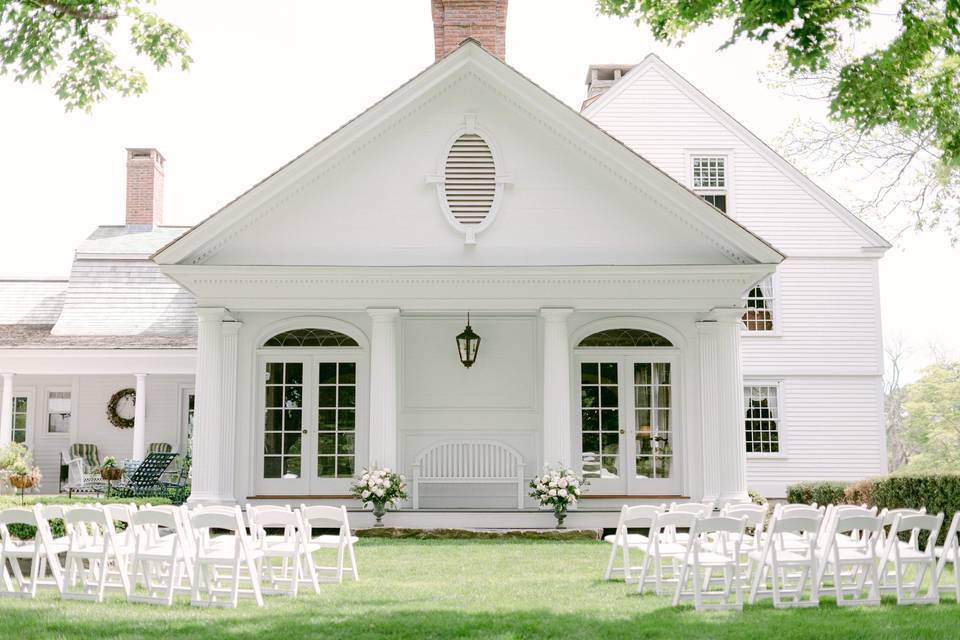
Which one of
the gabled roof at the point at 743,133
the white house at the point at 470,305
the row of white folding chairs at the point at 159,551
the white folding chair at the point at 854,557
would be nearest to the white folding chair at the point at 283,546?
the row of white folding chairs at the point at 159,551

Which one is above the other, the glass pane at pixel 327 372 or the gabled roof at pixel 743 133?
the gabled roof at pixel 743 133

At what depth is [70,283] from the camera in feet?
82.3

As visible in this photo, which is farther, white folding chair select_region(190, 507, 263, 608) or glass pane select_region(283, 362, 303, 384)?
glass pane select_region(283, 362, 303, 384)

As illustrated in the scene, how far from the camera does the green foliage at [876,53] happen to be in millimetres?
9461

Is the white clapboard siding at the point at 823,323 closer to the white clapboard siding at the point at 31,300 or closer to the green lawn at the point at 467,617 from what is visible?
the green lawn at the point at 467,617

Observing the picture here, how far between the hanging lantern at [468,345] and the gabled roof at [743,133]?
10346 mm

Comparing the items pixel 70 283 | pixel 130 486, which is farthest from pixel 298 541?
pixel 70 283

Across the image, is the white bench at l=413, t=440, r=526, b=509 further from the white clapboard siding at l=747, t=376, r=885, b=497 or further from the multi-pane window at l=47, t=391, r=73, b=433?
A: the multi-pane window at l=47, t=391, r=73, b=433

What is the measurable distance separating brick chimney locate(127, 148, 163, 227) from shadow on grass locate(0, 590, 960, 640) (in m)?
20.4

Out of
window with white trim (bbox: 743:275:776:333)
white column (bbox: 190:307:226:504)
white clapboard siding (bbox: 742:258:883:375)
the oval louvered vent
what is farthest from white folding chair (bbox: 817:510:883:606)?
window with white trim (bbox: 743:275:776:333)

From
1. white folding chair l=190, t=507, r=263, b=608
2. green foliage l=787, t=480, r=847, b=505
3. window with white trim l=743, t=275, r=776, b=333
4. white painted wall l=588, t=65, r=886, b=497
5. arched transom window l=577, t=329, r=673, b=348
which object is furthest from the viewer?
window with white trim l=743, t=275, r=776, b=333

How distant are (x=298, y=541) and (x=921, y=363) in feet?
161

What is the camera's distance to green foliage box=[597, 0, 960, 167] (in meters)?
9.46

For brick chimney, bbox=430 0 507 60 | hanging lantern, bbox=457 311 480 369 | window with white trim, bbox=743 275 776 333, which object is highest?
brick chimney, bbox=430 0 507 60
